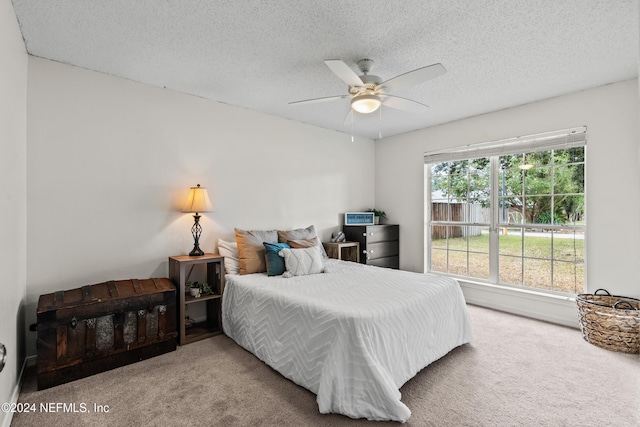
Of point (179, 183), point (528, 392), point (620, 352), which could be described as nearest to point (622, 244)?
point (620, 352)

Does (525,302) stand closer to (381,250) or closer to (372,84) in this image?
(381,250)

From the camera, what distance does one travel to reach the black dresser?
441 centimetres

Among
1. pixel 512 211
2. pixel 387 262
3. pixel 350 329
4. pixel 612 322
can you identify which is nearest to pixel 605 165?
pixel 512 211

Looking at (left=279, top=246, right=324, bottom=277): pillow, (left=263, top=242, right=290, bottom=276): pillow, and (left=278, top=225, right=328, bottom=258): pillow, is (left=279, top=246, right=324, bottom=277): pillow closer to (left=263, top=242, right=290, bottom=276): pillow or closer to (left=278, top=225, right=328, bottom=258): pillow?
(left=263, top=242, right=290, bottom=276): pillow

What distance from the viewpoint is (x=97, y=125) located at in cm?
274

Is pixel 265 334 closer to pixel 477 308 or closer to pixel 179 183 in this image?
pixel 179 183

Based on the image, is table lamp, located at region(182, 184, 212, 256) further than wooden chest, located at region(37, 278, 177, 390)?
Yes

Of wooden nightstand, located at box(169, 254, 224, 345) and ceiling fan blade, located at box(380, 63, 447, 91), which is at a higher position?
ceiling fan blade, located at box(380, 63, 447, 91)

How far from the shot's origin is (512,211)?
3861 mm

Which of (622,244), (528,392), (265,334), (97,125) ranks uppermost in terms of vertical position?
(97,125)

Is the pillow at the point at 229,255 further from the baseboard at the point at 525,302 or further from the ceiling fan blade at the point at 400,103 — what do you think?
the baseboard at the point at 525,302

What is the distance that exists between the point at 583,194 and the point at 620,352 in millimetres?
1572

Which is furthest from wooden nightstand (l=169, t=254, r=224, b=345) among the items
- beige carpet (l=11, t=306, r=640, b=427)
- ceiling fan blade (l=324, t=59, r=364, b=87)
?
ceiling fan blade (l=324, t=59, r=364, b=87)

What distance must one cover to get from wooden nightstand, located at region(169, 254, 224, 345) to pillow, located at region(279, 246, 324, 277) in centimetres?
66
